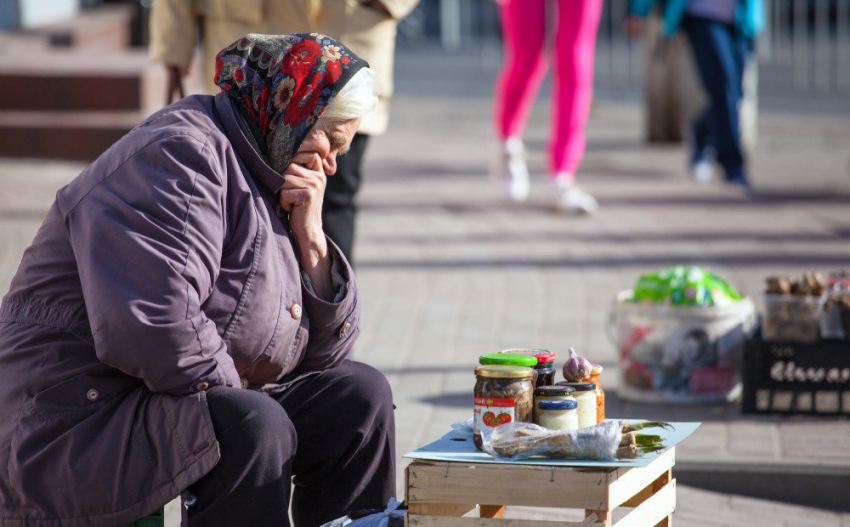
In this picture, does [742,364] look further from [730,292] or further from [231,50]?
[231,50]

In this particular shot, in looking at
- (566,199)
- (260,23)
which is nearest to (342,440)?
(260,23)

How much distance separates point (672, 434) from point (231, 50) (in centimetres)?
118

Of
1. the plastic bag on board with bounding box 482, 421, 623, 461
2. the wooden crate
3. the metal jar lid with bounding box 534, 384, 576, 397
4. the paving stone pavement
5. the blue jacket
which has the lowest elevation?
the paving stone pavement

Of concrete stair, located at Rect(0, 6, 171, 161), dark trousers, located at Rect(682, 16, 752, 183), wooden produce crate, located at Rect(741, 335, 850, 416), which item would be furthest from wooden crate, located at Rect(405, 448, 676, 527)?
concrete stair, located at Rect(0, 6, 171, 161)

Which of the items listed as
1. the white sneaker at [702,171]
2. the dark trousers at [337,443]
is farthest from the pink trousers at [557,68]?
the dark trousers at [337,443]

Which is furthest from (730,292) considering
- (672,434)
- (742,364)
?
(672,434)

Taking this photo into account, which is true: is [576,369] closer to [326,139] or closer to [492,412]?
[492,412]

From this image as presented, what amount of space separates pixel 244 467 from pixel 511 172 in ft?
17.9

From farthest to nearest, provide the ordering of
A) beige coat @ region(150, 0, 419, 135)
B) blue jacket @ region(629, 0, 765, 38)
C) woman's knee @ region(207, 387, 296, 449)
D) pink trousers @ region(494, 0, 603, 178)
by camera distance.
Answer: blue jacket @ region(629, 0, 765, 38), pink trousers @ region(494, 0, 603, 178), beige coat @ region(150, 0, 419, 135), woman's knee @ region(207, 387, 296, 449)

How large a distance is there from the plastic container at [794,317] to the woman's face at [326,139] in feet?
6.42

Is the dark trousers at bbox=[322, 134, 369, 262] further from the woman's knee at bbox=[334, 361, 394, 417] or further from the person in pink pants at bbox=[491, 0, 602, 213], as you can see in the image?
the person in pink pants at bbox=[491, 0, 602, 213]

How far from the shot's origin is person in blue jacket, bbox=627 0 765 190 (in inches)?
287

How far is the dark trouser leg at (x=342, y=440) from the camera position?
8.32ft

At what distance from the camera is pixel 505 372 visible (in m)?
2.18
